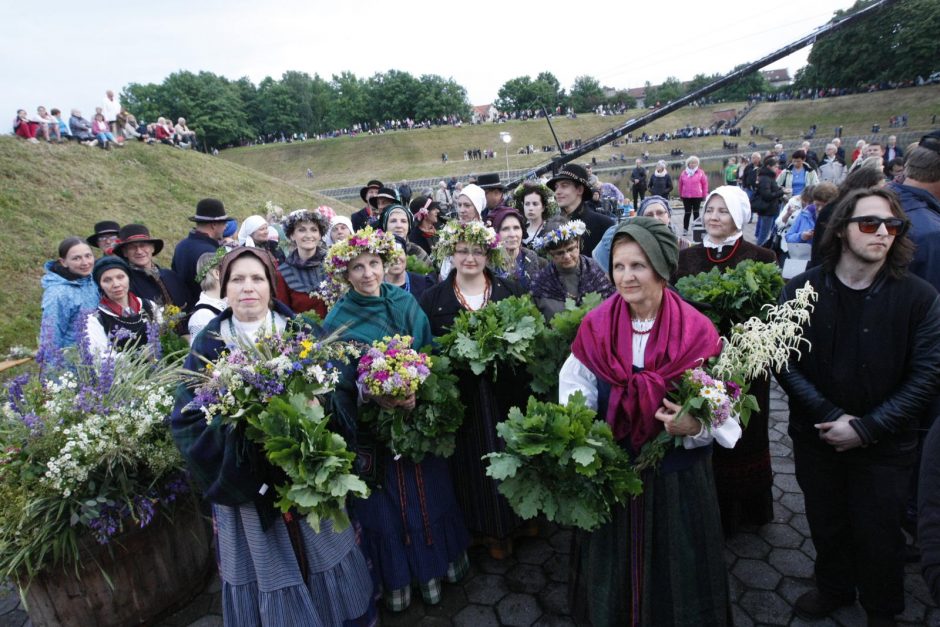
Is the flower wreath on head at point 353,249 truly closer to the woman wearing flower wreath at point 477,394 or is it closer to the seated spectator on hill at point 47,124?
the woman wearing flower wreath at point 477,394

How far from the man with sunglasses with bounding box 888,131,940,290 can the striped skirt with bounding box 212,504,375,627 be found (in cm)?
442

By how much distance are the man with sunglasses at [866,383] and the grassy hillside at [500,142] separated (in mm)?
49707

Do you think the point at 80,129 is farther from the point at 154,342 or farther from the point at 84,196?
the point at 154,342

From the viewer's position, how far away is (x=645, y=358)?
8.89ft

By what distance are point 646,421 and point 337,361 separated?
6.30 feet

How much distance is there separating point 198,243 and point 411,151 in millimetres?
60012

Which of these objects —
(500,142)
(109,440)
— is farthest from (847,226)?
(500,142)

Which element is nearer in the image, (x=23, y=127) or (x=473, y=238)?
(x=473, y=238)

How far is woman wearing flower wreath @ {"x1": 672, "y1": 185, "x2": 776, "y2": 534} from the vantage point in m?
3.89

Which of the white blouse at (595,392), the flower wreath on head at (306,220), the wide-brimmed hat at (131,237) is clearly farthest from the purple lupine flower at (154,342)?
the white blouse at (595,392)

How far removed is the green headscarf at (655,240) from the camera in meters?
2.56

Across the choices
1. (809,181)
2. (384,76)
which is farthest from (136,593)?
(384,76)

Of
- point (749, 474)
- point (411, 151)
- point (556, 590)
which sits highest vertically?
point (411, 151)

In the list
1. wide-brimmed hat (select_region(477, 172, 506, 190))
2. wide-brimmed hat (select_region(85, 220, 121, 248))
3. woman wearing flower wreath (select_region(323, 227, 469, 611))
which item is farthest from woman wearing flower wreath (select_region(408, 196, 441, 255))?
woman wearing flower wreath (select_region(323, 227, 469, 611))
